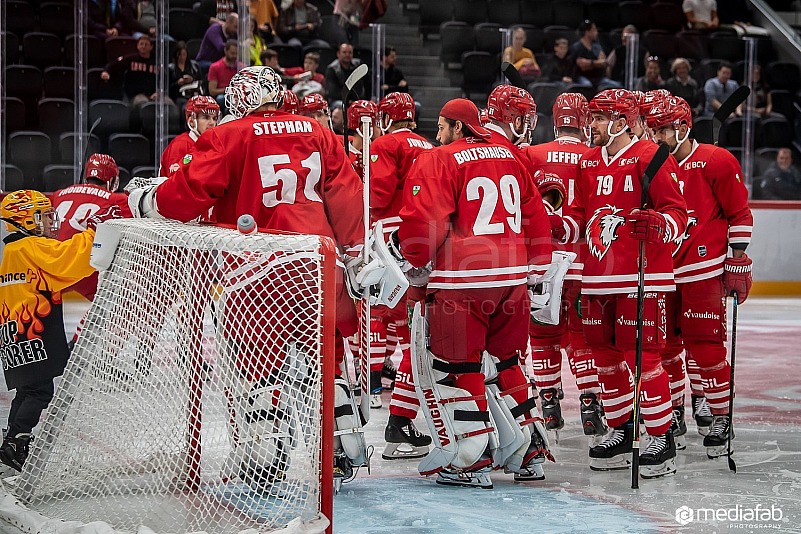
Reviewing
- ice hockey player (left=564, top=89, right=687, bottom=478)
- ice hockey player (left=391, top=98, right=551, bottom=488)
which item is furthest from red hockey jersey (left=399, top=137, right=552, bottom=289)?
ice hockey player (left=564, top=89, right=687, bottom=478)

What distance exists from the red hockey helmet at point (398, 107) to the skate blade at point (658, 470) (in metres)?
2.28

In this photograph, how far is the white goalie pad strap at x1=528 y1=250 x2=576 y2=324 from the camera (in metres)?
4.19

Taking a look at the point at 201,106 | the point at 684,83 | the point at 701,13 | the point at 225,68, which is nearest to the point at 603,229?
the point at 201,106

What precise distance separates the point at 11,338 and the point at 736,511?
269 cm

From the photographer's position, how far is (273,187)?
12.2ft

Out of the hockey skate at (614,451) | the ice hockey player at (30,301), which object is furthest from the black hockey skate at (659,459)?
the ice hockey player at (30,301)

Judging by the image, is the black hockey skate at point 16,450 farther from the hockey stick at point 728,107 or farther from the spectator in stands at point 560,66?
the spectator in stands at point 560,66

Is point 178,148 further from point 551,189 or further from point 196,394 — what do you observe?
point 196,394

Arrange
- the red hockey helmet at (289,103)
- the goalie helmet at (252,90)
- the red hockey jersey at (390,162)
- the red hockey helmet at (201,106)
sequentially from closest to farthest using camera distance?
the goalie helmet at (252,90)
the red hockey helmet at (289,103)
the red hockey jersey at (390,162)
the red hockey helmet at (201,106)

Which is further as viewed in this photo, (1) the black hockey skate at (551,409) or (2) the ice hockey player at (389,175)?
(2) the ice hockey player at (389,175)

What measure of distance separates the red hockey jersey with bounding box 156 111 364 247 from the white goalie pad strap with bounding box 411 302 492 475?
1.90 ft

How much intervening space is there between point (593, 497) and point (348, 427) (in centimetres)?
91

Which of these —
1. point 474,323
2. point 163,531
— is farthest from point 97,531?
point 474,323

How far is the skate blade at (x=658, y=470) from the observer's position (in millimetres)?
4117
